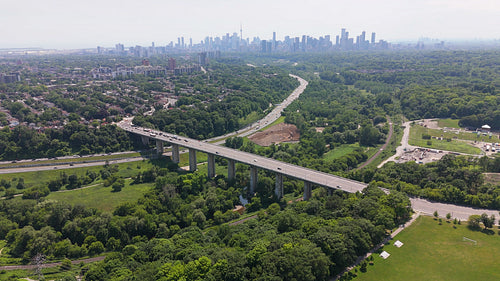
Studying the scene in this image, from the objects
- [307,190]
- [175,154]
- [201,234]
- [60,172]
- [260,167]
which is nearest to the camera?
[201,234]

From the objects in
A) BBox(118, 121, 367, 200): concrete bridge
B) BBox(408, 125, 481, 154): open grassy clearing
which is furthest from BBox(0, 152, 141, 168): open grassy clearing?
BBox(408, 125, 481, 154): open grassy clearing

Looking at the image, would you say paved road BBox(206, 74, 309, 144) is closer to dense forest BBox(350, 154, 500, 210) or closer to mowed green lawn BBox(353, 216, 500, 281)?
dense forest BBox(350, 154, 500, 210)

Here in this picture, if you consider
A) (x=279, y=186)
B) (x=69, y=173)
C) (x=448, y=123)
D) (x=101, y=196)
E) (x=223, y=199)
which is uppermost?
(x=448, y=123)

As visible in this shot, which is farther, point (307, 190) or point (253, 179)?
point (253, 179)

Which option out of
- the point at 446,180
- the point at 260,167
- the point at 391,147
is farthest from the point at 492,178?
the point at 260,167

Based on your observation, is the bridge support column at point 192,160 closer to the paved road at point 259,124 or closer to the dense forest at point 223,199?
the dense forest at point 223,199

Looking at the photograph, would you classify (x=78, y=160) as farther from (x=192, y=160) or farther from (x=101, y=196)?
(x=192, y=160)

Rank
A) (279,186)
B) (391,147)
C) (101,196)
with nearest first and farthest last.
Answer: (279,186), (101,196), (391,147)

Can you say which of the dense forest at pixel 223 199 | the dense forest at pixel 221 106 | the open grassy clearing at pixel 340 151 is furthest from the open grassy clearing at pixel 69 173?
the open grassy clearing at pixel 340 151
